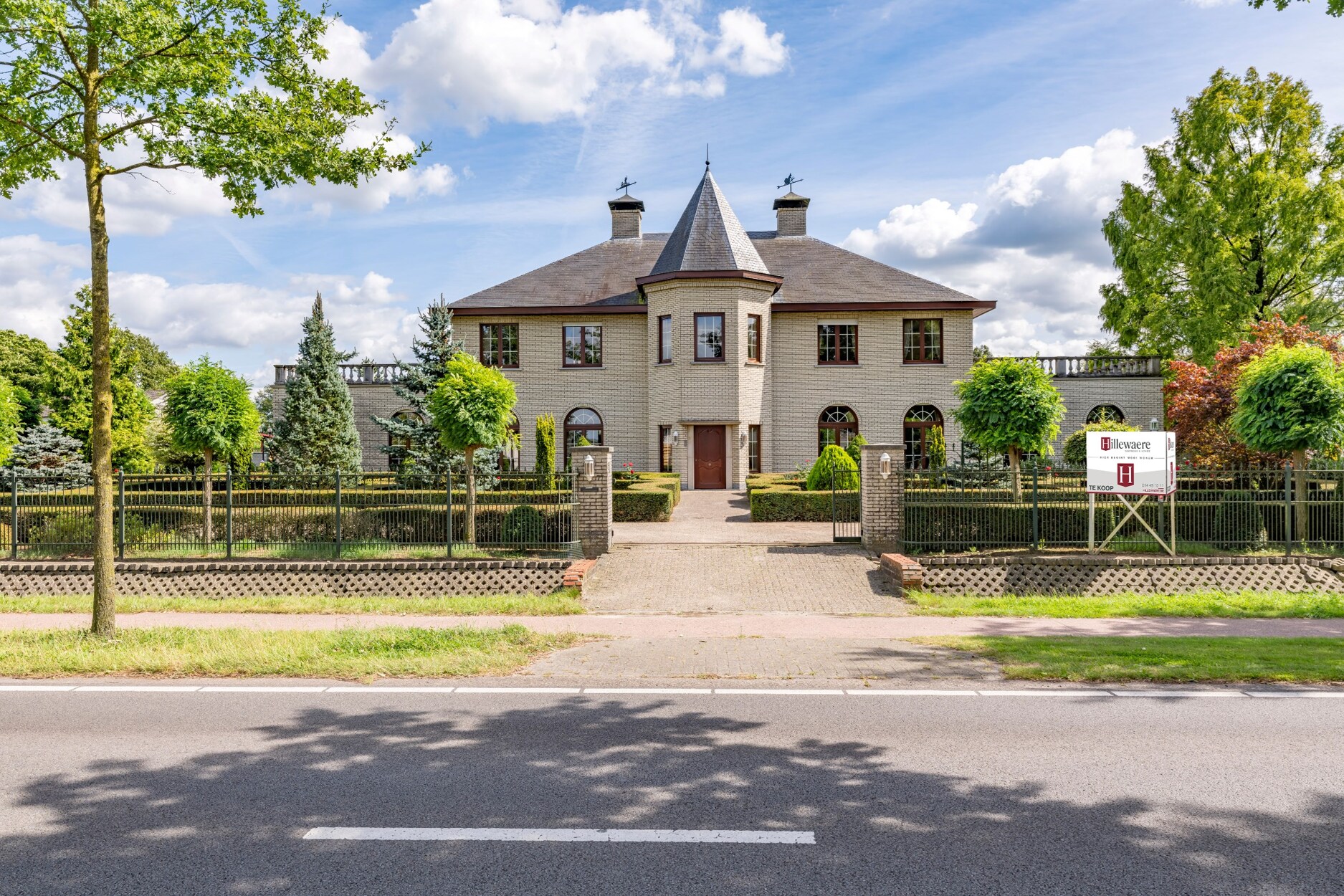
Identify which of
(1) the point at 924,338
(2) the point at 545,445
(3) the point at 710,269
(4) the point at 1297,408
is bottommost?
(2) the point at 545,445

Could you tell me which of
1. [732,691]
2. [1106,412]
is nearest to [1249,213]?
[1106,412]

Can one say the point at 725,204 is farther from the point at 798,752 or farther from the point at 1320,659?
the point at 798,752

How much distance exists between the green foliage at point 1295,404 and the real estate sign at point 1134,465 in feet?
9.63

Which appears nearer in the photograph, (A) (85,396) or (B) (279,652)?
(B) (279,652)

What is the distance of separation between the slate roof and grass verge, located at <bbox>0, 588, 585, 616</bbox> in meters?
18.3

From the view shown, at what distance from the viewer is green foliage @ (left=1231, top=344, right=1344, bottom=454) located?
15195mm

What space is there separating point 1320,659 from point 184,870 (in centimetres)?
1025

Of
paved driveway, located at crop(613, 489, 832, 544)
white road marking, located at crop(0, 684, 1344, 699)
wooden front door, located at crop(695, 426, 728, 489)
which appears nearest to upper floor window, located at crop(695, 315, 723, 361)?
wooden front door, located at crop(695, 426, 728, 489)

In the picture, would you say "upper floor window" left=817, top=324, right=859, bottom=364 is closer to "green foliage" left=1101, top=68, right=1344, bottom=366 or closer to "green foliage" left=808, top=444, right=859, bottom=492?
"green foliage" left=808, top=444, right=859, bottom=492

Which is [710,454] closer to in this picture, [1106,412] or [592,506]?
[592,506]

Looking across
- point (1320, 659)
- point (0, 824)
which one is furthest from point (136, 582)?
point (1320, 659)

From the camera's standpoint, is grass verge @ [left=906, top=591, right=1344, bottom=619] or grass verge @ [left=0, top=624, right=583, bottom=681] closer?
grass verge @ [left=0, top=624, right=583, bottom=681]

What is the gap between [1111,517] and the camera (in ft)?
50.5

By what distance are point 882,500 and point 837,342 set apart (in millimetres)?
16332
